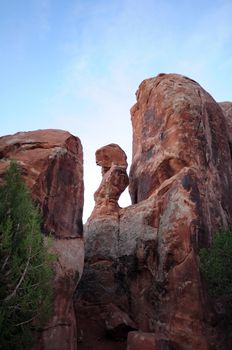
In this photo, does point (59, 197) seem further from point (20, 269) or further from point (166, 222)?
point (166, 222)

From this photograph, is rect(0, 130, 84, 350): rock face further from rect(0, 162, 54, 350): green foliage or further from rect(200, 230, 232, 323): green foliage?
rect(200, 230, 232, 323): green foliage

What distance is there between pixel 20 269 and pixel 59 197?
6.15m

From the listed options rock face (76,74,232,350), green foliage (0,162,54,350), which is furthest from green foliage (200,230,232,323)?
green foliage (0,162,54,350)

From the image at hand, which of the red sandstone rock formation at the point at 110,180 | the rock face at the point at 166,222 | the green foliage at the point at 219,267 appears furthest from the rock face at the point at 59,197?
the red sandstone rock formation at the point at 110,180

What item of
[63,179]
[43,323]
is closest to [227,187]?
[63,179]

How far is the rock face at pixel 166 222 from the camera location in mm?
19578

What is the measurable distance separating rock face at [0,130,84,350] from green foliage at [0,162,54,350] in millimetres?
2335

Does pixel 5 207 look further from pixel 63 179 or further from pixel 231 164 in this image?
pixel 231 164

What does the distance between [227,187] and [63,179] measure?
12.6 m

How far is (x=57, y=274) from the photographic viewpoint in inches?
652

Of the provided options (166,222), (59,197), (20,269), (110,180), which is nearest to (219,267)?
(166,222)

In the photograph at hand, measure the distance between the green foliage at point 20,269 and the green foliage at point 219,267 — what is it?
28.6 ft

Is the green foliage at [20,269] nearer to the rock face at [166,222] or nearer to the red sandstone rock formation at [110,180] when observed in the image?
the rock face at [166,222]

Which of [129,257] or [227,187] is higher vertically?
[227,187]
